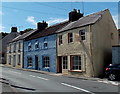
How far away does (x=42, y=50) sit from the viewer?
29.6 meters

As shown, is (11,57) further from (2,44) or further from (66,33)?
(66,33)

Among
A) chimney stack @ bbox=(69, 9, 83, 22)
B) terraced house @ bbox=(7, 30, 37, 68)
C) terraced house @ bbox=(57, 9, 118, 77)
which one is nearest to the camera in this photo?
terraced house @ bbox=(57, 9, 118, 77)

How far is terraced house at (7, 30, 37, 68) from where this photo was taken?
36.9 metres

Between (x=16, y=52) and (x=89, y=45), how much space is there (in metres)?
22.1

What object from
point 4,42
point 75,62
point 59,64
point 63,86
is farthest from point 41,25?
point 63,86

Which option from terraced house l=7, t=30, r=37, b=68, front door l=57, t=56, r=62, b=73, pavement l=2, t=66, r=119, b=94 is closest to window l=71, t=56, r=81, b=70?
front door l=57, t=56, r=62, b=73

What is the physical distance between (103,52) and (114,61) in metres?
2.07

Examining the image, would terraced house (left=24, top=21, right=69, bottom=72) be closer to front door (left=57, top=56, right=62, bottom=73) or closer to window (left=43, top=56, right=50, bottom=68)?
window (left=43, top=56, right=50, bottom=68)

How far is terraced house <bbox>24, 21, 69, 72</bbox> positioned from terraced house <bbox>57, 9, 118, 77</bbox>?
243cm

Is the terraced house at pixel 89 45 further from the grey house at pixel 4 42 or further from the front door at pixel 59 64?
the grey house at pixel 4 42

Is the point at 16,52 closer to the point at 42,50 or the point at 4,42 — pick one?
the point at 42,50

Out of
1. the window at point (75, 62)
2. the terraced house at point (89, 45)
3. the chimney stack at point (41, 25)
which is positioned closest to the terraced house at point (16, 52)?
the chimney stack at point (41, 25)

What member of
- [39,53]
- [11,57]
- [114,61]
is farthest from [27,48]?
[114,61]

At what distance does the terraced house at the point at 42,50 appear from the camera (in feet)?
88.4
